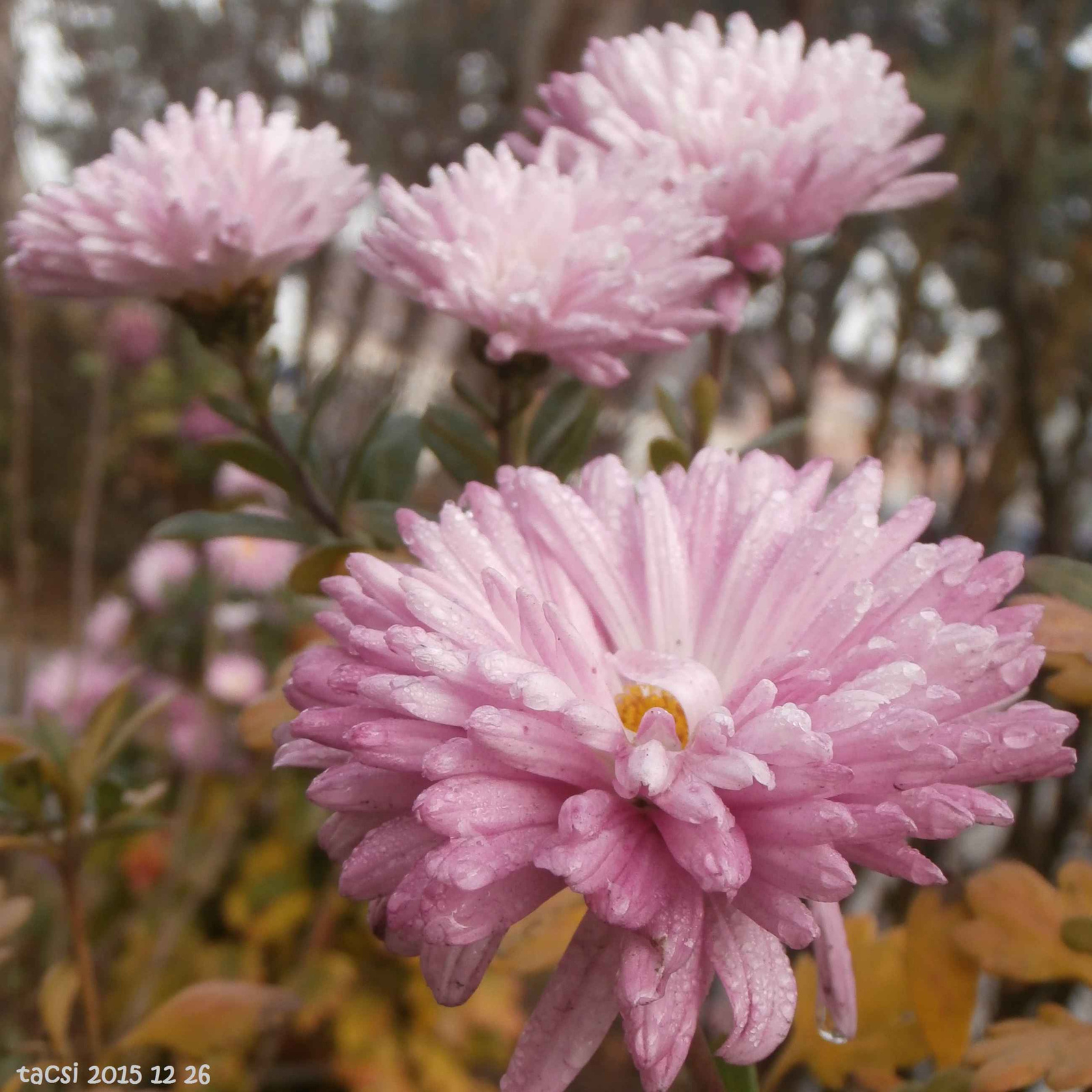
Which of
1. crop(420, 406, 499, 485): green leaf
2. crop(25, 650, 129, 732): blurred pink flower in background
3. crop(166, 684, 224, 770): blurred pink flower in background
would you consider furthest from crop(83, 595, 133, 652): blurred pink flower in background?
crop(420, 406, 499, 485): green leaf

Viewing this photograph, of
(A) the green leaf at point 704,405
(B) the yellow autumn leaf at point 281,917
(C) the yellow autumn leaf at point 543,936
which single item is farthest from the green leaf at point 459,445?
(B) the yellow autumn leaf at point 281,917

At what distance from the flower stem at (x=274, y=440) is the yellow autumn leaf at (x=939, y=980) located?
37 cm

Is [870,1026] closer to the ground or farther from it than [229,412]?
closer to the ground

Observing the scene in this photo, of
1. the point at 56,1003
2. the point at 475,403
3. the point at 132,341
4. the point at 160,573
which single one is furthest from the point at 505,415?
the point at 132,341

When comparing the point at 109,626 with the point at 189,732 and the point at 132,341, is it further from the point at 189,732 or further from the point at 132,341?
the point at 132,341

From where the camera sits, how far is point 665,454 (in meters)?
0.49

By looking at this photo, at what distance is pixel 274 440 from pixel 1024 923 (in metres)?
0.47

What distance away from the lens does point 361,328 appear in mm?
1929

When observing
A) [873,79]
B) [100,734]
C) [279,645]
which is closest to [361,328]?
[279,645]

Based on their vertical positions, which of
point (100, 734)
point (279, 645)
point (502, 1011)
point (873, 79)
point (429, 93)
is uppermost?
point (429, 93)

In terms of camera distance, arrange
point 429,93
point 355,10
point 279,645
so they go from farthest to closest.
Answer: point 429,93 → point 355,10 → point 279,645

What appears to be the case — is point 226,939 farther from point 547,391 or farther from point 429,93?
point 429,93

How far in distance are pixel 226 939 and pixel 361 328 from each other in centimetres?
114

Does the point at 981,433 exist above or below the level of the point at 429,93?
below
